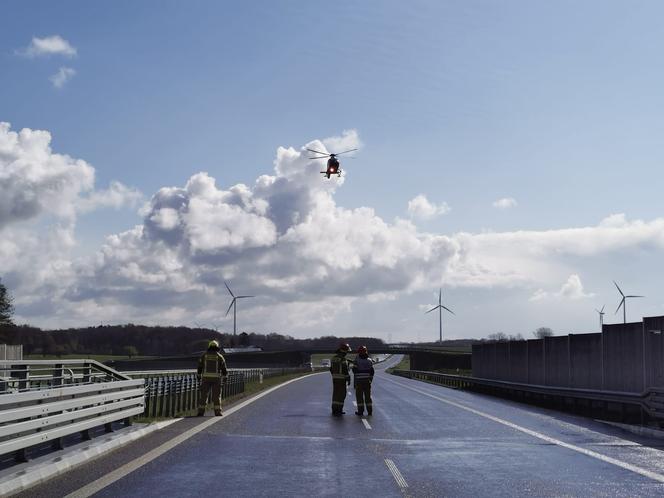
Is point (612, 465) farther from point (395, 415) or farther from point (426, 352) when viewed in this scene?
point (426, 352)

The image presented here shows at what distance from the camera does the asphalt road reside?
1001cm

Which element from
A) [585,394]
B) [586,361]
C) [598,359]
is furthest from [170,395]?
[586,361]

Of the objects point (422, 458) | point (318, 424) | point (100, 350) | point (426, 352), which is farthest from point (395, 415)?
point (100, 350)

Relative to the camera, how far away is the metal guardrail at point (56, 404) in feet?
34.7

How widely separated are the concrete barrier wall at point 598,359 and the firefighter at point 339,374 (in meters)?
7.75

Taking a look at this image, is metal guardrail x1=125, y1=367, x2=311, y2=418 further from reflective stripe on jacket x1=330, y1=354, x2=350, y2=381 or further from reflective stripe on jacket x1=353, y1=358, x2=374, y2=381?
reflective stripe on jacket x1=353, y1=358, x2=374, y2=381

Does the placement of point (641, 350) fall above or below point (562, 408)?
above

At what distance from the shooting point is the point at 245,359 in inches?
6048

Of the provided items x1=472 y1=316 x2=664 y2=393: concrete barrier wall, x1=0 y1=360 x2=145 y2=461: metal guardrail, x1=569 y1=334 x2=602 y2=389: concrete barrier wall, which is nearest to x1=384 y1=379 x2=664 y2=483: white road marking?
x1=472 y1=316 x2=664 y2=393: concrete barrier wall

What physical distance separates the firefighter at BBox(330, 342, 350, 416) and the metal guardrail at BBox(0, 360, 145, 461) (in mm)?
5376

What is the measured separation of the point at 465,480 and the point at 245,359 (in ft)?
476

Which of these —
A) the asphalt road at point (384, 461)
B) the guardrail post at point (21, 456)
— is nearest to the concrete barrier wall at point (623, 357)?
the asphalt road at point (384, 461)

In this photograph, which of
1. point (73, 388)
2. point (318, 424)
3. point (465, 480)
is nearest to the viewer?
point (465, 480)

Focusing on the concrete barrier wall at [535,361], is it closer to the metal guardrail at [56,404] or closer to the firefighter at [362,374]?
the firefighter at [362,374]
